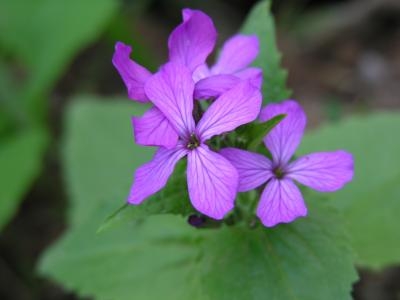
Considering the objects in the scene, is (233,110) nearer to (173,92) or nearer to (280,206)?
(173,92)

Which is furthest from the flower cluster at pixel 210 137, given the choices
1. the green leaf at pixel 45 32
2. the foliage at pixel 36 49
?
the green leaf at pixel 45 32

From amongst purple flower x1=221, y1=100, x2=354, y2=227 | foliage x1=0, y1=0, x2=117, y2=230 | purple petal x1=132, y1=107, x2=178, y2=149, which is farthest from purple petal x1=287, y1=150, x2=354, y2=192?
foliage x1=0, y1=0, x2=117, y2=230

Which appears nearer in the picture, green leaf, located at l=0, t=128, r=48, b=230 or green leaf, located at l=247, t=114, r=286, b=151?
green leaf, located at l=247, t=114, r=286, b=151

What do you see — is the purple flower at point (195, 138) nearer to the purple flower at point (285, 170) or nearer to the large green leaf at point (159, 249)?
the purple flower at point (285, 170)

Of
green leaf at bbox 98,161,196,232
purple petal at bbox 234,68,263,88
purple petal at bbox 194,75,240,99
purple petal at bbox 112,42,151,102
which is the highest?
purple petal at bbox 112,42,151,102

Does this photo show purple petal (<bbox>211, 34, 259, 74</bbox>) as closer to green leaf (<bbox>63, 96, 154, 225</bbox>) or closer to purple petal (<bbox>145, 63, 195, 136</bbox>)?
purple petal (<bbox>145, 63, 195, 136</bbox>)

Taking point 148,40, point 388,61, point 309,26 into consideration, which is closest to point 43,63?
point 148,40

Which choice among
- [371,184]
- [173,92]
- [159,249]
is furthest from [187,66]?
[371,184]

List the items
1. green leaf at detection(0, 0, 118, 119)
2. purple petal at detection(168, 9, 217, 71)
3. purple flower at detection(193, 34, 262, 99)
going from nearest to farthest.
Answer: purple petal at detection(168, 9, 217, 71)
purple flower at detection(193, 34, 262, 99)
green leaf at detection(0, 0, 118, 119)
